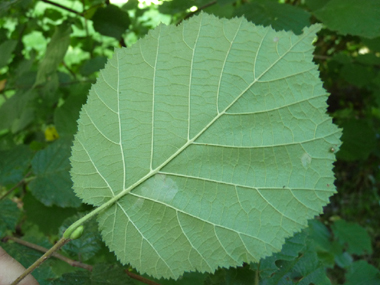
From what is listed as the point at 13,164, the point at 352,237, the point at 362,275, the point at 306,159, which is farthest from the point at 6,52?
the point at 352,237

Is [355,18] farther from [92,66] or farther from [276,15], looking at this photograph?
[92,66]

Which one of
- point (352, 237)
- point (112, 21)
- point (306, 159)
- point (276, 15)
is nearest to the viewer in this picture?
point (306, 159)

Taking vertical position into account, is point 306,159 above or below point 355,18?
below

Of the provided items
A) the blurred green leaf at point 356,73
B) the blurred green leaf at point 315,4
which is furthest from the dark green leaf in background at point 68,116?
the blurred green leaf at point 356,73

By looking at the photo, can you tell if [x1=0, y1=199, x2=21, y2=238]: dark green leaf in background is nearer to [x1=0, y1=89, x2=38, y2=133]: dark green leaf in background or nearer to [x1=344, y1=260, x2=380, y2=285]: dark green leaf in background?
[x1=0, y1=89, x2=38, y2=133]: dark green leaf in background

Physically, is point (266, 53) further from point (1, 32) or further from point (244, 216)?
point (1, 32)

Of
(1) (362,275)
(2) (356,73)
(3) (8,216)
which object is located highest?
(2) (356,73)

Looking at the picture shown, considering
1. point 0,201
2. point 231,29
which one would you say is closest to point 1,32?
point 0,201
